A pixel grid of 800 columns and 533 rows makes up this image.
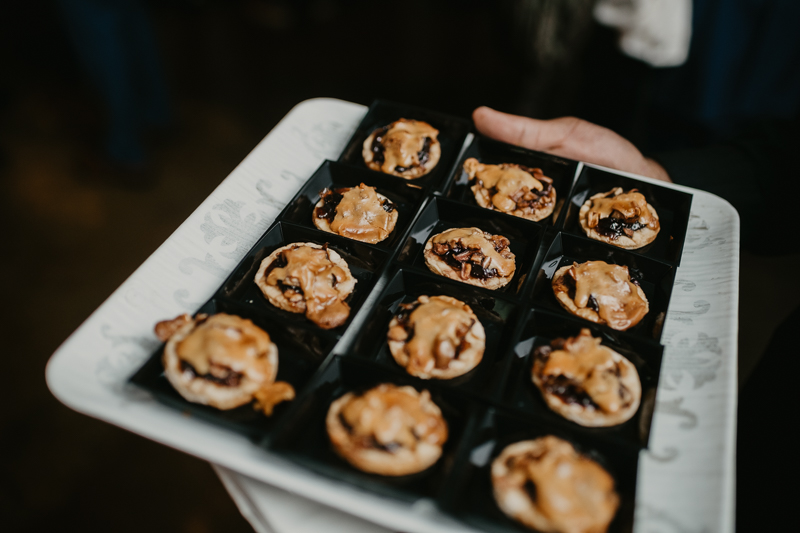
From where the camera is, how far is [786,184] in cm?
249

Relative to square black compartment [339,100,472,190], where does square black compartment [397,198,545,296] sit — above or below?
below

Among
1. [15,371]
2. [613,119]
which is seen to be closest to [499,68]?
[613,119]

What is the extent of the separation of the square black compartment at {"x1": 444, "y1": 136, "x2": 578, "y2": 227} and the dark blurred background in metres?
1.36

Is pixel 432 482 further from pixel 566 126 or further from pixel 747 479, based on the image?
pixel 566 126

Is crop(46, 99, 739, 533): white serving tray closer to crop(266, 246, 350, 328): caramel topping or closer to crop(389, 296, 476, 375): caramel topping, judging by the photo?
crop(266, 246, 350, 328): caramel topping

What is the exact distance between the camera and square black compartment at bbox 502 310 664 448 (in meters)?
1.62

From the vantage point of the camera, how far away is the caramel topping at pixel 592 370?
1.61 meters

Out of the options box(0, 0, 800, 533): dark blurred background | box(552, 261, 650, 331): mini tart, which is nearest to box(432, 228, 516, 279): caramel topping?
box(552, 261, 650, 331): mini tart

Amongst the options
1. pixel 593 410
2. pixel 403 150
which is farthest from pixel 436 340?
pixel 403 150

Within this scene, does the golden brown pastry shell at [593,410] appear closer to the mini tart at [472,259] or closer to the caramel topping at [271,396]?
the mini tart at [472,259]

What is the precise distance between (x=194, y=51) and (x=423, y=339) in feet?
16.9

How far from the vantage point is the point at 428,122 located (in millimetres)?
2598

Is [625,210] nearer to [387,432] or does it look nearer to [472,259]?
[472,259]

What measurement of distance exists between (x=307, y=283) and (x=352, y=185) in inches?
26.1
